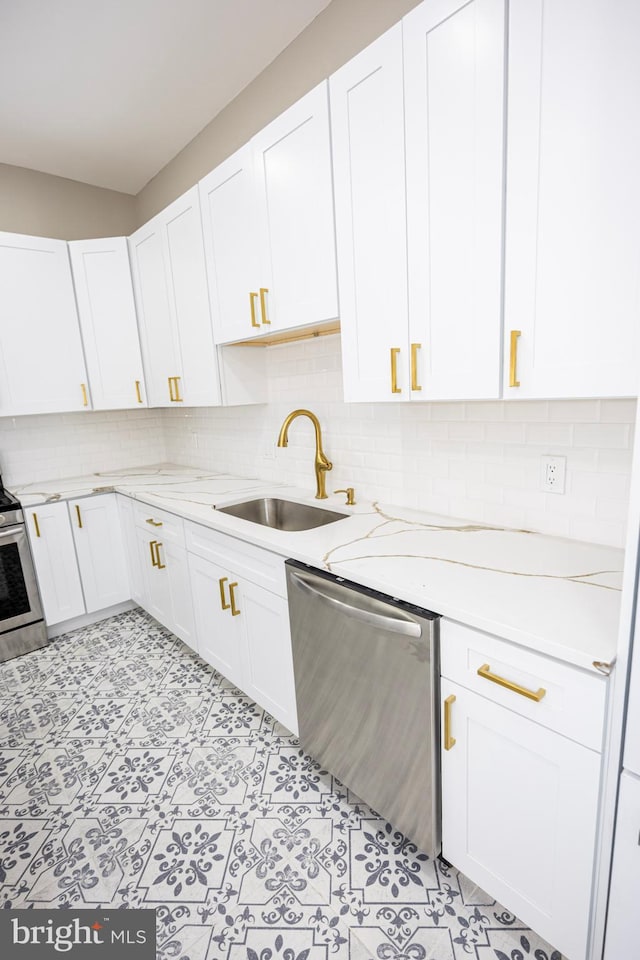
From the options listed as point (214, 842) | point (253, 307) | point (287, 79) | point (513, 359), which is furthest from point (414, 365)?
point (287, 79)

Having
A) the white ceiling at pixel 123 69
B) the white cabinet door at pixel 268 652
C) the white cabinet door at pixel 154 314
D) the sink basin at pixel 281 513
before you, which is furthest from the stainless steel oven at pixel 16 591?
the white ceiling at pixel 123 69

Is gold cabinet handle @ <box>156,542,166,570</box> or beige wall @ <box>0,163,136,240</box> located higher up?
beige wall @ <box>0,163,136,240</box>

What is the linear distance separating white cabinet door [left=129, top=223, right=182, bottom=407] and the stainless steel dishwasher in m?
1.72

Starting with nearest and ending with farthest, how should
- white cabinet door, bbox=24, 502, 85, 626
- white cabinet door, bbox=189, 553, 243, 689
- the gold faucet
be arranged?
white cabinet door, bbox=189, 553, 243, 689
the gold faucet
white cabinet door, bbox=24, 502, 85, 626

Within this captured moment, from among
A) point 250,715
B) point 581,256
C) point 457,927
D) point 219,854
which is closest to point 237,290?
point 581,256

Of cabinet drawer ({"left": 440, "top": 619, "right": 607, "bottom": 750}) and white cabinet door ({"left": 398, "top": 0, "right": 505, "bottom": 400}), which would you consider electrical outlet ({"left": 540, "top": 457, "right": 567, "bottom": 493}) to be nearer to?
white cabinet door ({"left": 398, "top": 0, "right": 505, "bottom": 400})

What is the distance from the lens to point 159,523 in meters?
2.44

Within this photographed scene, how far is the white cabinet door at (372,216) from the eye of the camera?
131 centimetres

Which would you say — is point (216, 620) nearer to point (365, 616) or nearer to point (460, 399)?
point (365, 616)

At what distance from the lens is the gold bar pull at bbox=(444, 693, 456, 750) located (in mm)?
1140

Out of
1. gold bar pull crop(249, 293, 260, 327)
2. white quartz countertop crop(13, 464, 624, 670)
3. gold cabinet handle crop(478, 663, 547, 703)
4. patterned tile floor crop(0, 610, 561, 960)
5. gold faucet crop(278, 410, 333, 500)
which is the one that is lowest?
patterned tile floor crop(0, 610, 561, 960)

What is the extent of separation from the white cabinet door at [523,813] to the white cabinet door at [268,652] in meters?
0.68

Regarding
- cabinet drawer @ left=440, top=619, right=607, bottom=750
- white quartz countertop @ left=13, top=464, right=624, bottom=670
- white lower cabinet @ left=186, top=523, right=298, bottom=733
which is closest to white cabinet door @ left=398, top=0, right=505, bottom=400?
white quartz countertop @ left=13, top=464, right=624, bottom=670

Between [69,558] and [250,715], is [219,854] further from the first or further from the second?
[69,558]
